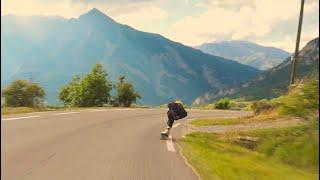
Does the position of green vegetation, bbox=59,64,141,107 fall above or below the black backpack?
above

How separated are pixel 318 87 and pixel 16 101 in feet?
244

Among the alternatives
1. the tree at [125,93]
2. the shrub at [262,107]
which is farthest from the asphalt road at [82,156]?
the tree at [125,93]

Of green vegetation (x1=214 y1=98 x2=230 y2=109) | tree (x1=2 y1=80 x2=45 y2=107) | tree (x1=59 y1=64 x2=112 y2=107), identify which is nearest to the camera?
green vegetation (x1=214 y1=98 x2=230 y2=109)

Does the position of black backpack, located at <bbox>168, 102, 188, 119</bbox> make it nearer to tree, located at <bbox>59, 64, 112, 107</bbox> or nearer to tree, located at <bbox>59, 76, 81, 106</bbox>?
tree, located at <bbox>59, 64, 112, 107</bbox>

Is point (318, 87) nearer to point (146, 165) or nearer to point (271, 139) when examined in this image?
point (271, 139)

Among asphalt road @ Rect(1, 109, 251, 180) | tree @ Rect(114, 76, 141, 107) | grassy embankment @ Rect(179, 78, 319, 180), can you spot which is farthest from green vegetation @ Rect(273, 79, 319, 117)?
tree @ Rect(114, 76, 141, 107)

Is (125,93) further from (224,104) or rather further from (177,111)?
(177,111)

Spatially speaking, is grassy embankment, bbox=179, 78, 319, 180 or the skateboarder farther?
the skateboarder

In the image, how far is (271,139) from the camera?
8219mm

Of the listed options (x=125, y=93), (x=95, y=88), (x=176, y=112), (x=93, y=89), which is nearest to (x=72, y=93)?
(x=93, y=89)

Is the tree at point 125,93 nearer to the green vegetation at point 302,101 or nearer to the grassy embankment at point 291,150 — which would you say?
the grassy embankment at point 291,150

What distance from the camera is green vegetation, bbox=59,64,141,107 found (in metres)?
84.4

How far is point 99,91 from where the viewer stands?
Answer: 85.1 metres

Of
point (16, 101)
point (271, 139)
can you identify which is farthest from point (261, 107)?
point (16, 101)
